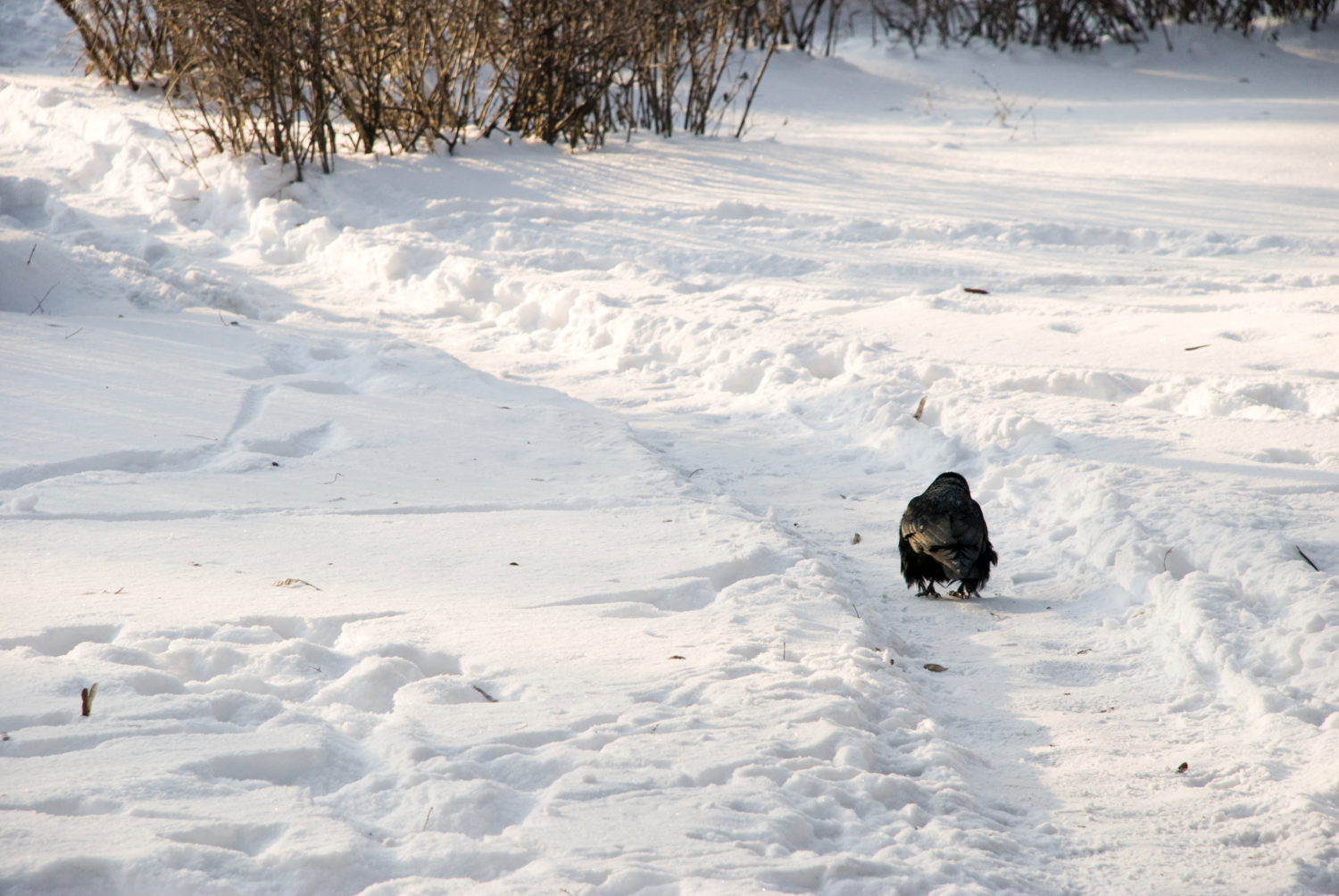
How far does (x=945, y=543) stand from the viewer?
2.86m

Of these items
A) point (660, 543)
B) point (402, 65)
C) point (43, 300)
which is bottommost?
point (660, 543)

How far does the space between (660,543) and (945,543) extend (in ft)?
2.84

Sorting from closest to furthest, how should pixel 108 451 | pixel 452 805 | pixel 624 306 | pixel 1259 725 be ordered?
1. pixel 452 805
2. pixel 1259 725
3. pixel 108 451
4. pixel 624 306

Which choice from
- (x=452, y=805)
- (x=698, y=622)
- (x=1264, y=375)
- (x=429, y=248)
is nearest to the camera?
(x=452, y=805)

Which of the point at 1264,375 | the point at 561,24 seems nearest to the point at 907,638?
the point at 1264,375

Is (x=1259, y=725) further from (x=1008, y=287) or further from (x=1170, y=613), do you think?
(x=1008, y=287)

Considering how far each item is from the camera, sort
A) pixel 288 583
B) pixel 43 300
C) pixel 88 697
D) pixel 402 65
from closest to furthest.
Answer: pixel 88 697
pixel 288 583
pixel 43 300
pixel 402 65

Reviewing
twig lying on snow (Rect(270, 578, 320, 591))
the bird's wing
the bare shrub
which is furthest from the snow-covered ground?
the bare shrub

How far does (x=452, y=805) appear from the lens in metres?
1.76

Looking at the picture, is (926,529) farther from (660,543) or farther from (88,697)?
(88,697)

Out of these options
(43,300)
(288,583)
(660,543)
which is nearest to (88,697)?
(288,583)

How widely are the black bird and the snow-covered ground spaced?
10 cm

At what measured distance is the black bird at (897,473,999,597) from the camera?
2871 millimetres

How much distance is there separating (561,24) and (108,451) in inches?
226
